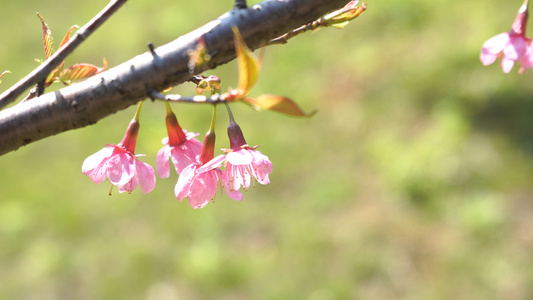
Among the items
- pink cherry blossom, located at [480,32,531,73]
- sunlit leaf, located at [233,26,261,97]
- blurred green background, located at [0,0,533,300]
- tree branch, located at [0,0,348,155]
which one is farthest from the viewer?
blurred green background, located at [0,0,533,300]

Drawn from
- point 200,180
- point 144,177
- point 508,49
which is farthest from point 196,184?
point 508,49

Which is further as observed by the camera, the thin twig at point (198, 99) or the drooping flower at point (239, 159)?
the drooping flower at point (239, 159)

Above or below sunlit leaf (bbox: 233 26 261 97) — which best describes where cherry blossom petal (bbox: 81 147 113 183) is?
below

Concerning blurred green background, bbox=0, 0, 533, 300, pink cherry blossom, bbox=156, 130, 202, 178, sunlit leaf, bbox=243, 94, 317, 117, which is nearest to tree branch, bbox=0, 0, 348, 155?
sunlit leaf, bbox=243, 94, 317, 117

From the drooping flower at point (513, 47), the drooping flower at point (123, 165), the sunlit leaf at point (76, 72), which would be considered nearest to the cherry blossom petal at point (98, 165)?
the drooping flower at point (123, 165)

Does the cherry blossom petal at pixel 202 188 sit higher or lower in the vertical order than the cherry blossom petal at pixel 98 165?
lower

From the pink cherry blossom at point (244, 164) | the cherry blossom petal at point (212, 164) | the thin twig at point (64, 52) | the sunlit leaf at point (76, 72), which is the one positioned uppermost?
the thin twig at point (64, 52)

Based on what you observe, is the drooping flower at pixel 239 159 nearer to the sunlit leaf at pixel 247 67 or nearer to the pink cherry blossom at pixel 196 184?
the pink cherry blossom at pixel 196 184

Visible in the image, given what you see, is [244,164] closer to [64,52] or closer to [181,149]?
[181,149]

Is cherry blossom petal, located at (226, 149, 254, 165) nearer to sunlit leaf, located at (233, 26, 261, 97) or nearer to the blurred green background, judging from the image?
sunlit leaf, located at (233, 26, 261, 97)
